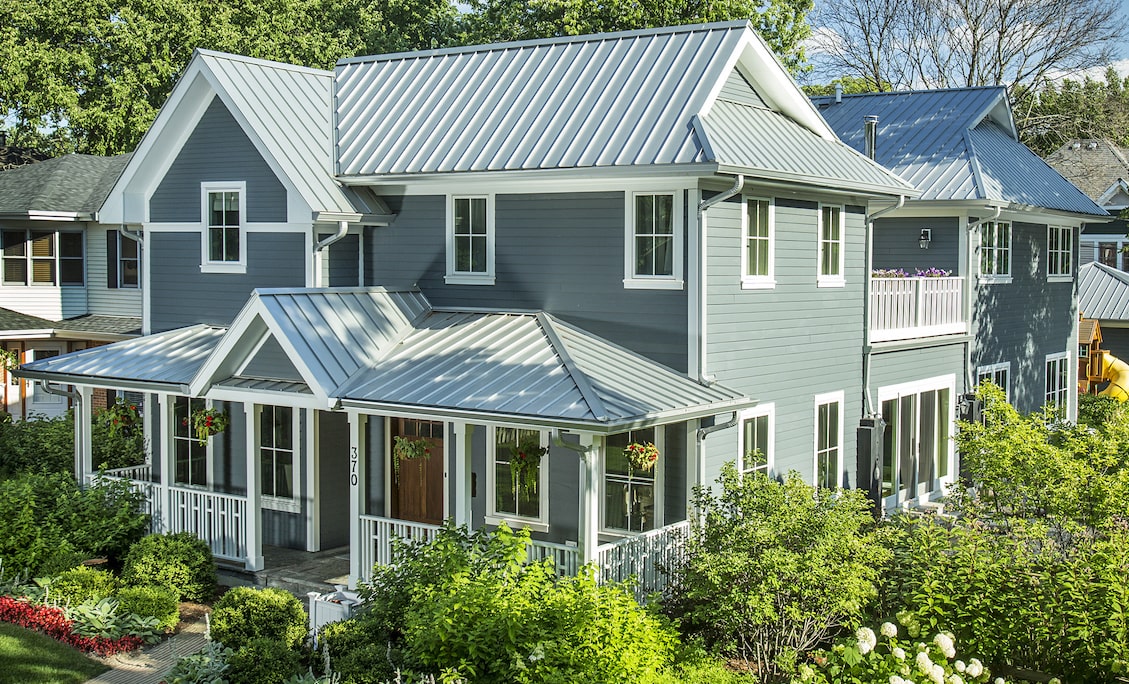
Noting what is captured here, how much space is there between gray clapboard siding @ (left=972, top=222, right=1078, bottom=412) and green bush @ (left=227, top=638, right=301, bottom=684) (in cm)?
1557

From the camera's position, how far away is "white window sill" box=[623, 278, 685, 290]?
1628 centimetres

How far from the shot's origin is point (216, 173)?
19297 mm

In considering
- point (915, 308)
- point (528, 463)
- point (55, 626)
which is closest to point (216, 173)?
point (528, 463)

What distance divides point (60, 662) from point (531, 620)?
586 cm

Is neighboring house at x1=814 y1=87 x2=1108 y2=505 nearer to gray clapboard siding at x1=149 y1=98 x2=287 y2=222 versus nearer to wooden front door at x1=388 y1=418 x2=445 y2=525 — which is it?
wooden front door at x1=388 y1=418 x2=445 y2=525

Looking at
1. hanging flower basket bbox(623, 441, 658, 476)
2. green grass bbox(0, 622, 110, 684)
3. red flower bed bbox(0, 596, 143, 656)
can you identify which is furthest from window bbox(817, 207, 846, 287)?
green grass bbox(0, 622, 110, 684)

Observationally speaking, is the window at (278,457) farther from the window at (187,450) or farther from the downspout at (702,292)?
the downspout at (702,292)

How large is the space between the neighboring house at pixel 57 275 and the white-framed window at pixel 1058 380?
21.0m

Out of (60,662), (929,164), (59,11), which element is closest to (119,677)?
(60,662)

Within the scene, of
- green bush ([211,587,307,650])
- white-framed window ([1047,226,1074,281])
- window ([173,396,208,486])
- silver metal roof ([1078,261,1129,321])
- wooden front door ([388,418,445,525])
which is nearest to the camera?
green bush ([211,587,307,650])

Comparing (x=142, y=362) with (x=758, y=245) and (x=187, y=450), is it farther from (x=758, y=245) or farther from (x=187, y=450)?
(x=758, y=245)

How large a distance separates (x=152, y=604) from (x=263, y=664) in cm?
328

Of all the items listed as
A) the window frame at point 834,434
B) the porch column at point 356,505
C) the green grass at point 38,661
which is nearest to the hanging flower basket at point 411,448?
the porch column at point 356,505

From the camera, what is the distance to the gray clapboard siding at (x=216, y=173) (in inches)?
738
